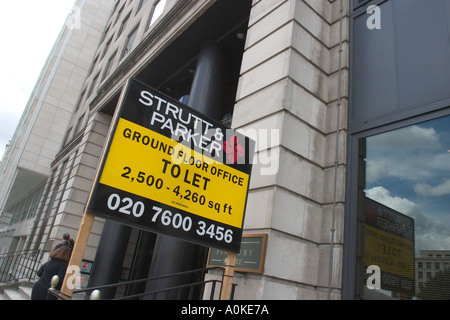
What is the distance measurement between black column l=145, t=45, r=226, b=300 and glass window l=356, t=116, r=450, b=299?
192 inches

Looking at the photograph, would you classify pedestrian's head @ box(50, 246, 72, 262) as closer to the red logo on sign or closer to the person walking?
the person walking

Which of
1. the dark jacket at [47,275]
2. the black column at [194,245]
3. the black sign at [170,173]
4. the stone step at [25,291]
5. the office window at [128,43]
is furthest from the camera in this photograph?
the office window at [128,43]

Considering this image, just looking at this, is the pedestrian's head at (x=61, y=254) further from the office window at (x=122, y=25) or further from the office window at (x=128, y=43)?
the office window at (x=122, y=25)

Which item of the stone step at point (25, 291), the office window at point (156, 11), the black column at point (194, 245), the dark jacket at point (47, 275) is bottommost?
the stone step at point (25, 291)

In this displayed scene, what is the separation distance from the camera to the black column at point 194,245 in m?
8.23

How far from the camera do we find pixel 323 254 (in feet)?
17.0

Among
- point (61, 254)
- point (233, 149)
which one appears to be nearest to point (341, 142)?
point (233, 149)

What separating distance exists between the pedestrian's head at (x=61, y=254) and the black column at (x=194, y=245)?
84.7 inches

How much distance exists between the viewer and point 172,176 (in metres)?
3.47

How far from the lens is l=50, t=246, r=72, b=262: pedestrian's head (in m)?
7.45

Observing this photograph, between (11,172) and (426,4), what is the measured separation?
39014mm

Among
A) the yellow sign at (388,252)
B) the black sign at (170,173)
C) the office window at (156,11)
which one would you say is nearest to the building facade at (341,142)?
the yellow sign at (388,252)

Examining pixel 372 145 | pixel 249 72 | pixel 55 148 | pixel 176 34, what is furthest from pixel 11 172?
pixel 372 145
